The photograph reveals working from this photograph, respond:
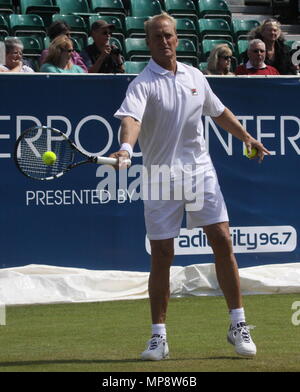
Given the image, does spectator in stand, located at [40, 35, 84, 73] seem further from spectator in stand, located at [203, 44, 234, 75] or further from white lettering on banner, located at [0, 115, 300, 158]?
spectator in stand, located at [203, 44, 234, 75]

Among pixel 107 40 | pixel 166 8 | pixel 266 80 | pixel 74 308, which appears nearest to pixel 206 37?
pixel 166 8

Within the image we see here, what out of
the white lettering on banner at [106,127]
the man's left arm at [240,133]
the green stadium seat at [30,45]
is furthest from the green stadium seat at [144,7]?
the man's left arm at [240,133]

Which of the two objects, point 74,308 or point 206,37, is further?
point 206,37

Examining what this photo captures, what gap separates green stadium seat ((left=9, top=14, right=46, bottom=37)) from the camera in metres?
13.6

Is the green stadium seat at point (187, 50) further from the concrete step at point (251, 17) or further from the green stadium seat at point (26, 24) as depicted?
the concrete step at point (251, 17)

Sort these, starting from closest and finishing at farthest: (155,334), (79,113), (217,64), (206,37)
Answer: (155,334)
(79,113)
(217,64)
(206,37)

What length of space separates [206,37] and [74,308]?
22.5 ft

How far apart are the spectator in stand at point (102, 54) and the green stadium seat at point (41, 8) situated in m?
2.84

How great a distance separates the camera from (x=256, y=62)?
11445 mm

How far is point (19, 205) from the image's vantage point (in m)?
9.66

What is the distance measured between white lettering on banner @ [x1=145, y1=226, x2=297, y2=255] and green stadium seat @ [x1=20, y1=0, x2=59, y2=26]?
5.43 metres

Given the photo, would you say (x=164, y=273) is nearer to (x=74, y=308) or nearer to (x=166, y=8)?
(x=74, y=308)

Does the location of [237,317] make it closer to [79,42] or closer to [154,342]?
[154,342]

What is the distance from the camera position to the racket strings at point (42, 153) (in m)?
7.71
